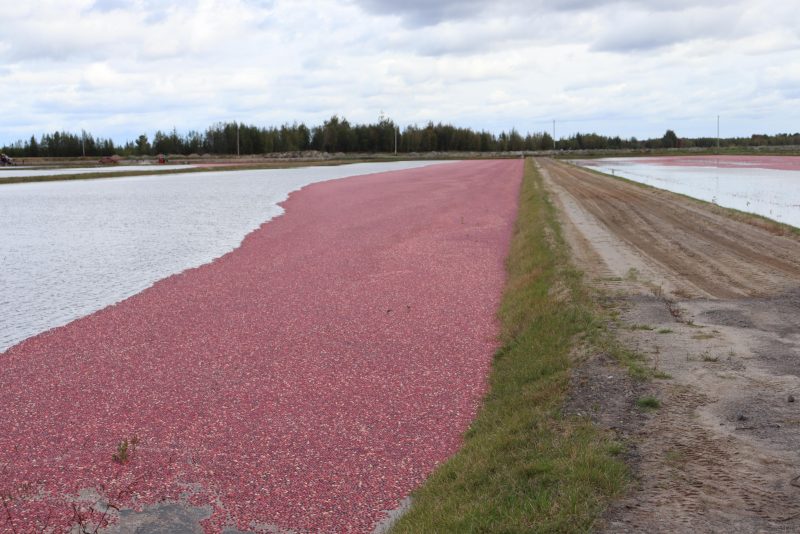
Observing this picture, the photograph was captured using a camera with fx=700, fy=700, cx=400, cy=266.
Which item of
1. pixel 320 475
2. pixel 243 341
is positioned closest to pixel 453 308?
pixel 243 341

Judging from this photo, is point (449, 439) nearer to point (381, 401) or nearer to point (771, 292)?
point (381, 401)

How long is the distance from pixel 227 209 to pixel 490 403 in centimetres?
2874

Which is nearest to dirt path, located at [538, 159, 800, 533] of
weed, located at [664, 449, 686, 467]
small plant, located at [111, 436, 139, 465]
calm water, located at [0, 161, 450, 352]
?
weed, located at [664, 449, 686, 467]

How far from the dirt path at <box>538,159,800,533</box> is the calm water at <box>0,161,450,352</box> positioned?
33.4 feet

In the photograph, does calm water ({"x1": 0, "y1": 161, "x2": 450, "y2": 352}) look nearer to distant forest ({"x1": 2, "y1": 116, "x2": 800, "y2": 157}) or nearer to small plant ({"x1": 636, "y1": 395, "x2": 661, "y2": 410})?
small plant ({"x1": 636, "y1": 395, "x2": 661, "y2": 410})

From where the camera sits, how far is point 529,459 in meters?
6.68

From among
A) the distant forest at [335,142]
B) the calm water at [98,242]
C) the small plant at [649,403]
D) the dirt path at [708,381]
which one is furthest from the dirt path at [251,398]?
the distant forest at [335,142]

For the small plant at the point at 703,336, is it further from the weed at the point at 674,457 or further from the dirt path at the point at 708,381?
the weed at the point at 674,457

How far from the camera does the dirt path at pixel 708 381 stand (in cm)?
548

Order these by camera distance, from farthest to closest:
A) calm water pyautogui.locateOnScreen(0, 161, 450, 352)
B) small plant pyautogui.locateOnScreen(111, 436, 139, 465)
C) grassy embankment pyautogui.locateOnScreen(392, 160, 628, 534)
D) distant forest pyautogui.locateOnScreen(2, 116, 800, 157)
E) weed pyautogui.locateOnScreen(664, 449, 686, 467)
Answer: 1. distant forest pyautogui.locateOnScreen(2, 116, 800, 157)
2. calm water pyautogui.locateOnScreen(0, 161, 450, 352)
3. small plant pyautogui.locateOnScreen(111, 436, 139, 465)
4. weed pyautogui.locateOnScreen(664, 449, 686, 467)
5. grassy embankment pyautogui.locateOnScreen(392, 160, 628, 534)

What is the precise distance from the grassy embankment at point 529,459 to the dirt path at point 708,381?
0.28 m

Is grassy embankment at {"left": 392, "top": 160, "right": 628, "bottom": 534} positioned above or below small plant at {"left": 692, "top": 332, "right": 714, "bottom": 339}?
below

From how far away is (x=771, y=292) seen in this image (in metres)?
12.7

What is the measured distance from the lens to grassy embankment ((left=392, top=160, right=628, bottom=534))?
568 cm
